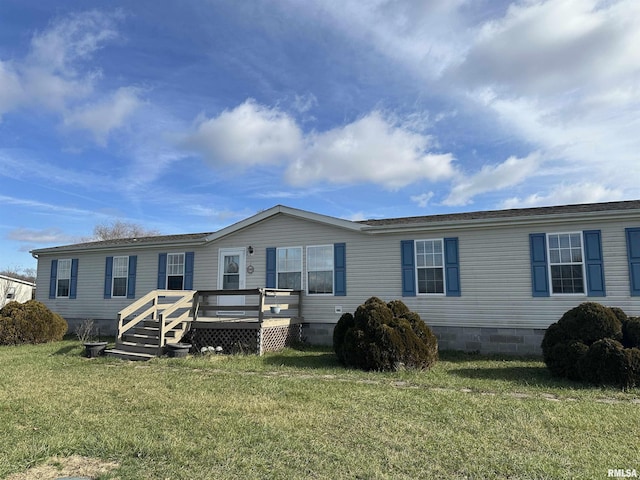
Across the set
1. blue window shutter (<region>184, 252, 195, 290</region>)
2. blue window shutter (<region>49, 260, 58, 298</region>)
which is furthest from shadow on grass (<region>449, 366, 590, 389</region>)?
blue window shutter (<region>49, 260, 58, 298</region>)

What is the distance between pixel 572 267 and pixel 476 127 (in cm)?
467

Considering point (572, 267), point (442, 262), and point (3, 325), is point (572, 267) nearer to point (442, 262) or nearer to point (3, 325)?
point (442, 262)

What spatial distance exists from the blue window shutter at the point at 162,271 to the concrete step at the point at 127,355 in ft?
13.0

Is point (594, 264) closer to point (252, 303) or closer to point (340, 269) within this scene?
point (340, 269)

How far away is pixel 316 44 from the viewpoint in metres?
10.5

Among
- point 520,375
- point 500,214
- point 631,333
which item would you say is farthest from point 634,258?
→ point 520,375

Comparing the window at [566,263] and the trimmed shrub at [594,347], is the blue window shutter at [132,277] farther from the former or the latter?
the window at [566,263]

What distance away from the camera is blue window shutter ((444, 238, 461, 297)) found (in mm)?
10664

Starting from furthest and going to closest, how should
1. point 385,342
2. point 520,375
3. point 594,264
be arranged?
point 594,264, point 385,342, point 520,375

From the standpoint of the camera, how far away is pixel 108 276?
1512 centimetres

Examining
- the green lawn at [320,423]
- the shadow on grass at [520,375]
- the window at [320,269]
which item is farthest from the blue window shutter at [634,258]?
the window at [320,269]

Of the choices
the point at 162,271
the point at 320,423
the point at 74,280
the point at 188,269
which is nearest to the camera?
the point at 320,423

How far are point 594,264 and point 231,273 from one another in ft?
32.0

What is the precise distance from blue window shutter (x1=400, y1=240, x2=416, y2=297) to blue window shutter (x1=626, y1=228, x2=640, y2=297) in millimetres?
4710
